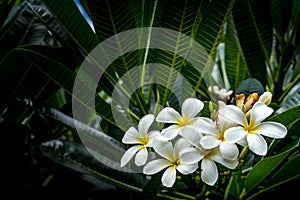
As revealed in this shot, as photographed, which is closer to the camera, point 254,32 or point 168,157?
point 168,157

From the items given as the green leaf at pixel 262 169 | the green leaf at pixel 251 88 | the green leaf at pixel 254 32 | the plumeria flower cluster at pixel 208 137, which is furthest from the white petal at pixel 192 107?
the green leaf at pixel 254 32

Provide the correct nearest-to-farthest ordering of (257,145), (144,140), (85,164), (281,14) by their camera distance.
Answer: (257,145)
(144,140)
(85,164)
(281,14)

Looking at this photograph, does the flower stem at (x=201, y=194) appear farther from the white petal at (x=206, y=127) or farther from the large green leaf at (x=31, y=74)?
the large green leaf at (x=31, y=74)

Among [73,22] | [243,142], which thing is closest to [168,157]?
[243,142]

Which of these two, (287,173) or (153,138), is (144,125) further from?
(287,173)

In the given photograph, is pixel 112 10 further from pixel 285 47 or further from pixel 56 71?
pixel 285 47

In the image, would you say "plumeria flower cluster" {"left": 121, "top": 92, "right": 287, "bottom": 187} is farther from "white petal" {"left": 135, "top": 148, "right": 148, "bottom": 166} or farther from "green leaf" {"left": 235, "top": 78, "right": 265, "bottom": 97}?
"green leaf" {"left": 235, "top": 78, "right": 265, "bottom": 97}

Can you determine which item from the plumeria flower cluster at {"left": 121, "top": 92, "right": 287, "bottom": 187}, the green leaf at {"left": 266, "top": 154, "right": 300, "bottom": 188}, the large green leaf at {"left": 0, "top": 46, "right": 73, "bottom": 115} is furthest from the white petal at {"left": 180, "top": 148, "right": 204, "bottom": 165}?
the large green leaf at {"left": 0, "top": 46, "right": 73, "bottom": 115}
